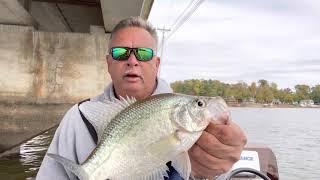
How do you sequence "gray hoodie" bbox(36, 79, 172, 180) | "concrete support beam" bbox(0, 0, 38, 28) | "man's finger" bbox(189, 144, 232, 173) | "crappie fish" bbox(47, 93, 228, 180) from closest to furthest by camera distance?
"crappie fish" bbox(47, 93, 228, 180)
"man's finger" bbox(189, 144, 232, 173)
"gray hoodie" bbox(36, 79, 172, 180)
"concrete support beam" bbox(0, 0, 38, 28)

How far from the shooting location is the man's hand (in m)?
2.16

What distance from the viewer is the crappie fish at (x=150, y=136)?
206 cm

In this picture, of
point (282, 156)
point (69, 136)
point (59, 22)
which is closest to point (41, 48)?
point (59, 22)

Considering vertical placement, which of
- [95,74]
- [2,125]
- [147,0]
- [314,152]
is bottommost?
[314,152]

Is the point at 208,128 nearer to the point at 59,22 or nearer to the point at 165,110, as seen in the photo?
the point at 165,110

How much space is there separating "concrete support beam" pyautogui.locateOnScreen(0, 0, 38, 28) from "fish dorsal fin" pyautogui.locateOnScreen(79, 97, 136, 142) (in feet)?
53.7

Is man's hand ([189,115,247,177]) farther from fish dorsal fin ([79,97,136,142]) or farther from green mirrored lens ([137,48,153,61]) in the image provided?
green mirrored lens ([137,48,153,61])

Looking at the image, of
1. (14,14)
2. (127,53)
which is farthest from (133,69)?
(14,14)

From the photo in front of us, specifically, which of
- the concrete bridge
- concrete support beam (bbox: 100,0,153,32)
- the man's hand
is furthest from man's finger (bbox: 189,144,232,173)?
the concrete bridge

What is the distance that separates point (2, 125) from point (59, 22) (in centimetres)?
884

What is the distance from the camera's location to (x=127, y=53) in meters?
2.76

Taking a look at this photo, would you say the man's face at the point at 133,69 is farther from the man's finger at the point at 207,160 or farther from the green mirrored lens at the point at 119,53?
the man's finger at the point at 207,160

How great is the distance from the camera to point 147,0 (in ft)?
55.3

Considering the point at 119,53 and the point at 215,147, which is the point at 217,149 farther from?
the point at 119,53
